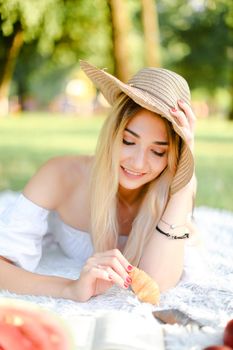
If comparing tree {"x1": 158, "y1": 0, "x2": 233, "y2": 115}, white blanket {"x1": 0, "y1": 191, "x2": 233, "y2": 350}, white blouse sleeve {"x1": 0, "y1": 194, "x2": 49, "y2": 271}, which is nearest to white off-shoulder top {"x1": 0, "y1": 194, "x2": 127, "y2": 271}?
white blouse sleeve {"x1": 0, "y1": 194, "x2": 49, "y2": 271}

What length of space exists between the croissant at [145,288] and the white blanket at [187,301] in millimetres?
25

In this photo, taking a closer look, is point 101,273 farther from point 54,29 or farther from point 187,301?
point 54,29

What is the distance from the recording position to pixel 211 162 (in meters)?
5.94

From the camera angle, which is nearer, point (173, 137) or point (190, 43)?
point (173, 137)

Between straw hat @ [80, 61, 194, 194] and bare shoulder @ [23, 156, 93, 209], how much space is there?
0.97 ft

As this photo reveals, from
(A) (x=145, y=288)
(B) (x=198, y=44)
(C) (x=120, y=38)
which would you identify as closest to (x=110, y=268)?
(A) (x=145, y=288)

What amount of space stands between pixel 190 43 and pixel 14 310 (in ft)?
58.6

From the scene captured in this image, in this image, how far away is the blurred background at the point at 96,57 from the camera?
236 inches

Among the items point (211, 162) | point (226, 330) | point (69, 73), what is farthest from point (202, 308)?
point (69, 73)

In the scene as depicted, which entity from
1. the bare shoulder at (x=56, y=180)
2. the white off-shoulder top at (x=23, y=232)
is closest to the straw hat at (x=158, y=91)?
the bare shoulder at (x=56, y=180)

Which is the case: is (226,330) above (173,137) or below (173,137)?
below

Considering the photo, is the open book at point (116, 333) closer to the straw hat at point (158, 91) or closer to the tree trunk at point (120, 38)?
the straw hat at point (158, 91)

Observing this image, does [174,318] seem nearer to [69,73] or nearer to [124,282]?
[124,282]

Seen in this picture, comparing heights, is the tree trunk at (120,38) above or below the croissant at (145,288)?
above
